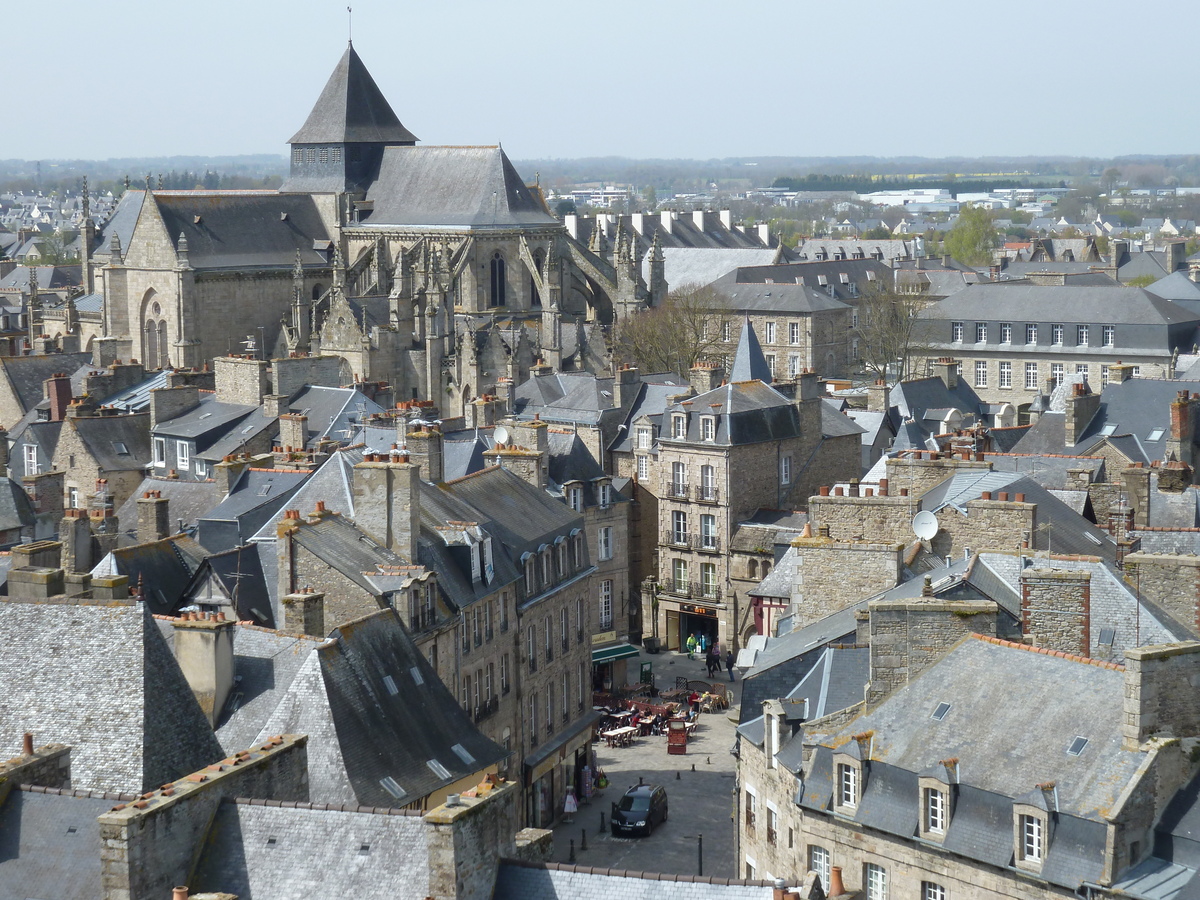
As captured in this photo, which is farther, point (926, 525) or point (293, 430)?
point (293, 430)

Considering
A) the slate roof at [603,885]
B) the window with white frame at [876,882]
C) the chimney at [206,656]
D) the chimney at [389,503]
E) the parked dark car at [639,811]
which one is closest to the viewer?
the slate roof at [603,885]

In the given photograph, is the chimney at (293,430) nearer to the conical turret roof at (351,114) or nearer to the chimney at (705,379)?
the chimney at (705,379)

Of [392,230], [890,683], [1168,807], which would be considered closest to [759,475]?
[890,683]

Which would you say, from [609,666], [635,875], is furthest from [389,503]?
[609,666]

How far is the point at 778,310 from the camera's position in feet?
276

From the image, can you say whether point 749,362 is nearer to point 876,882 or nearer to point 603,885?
point 876,882

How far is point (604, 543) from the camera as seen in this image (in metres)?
42.6

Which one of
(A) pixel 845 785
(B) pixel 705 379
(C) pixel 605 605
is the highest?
(B) pixel 705 379

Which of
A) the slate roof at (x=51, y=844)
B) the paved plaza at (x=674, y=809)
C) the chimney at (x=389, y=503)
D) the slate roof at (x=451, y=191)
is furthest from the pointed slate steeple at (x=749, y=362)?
the slate roof at (x=51, y=844)

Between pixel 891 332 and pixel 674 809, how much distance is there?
154ft

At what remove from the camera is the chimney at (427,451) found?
98.9 ft

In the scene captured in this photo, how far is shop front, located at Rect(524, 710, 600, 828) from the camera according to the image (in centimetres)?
2973

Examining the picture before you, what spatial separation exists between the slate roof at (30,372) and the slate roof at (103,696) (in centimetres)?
3354

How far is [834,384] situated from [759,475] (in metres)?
25.5
